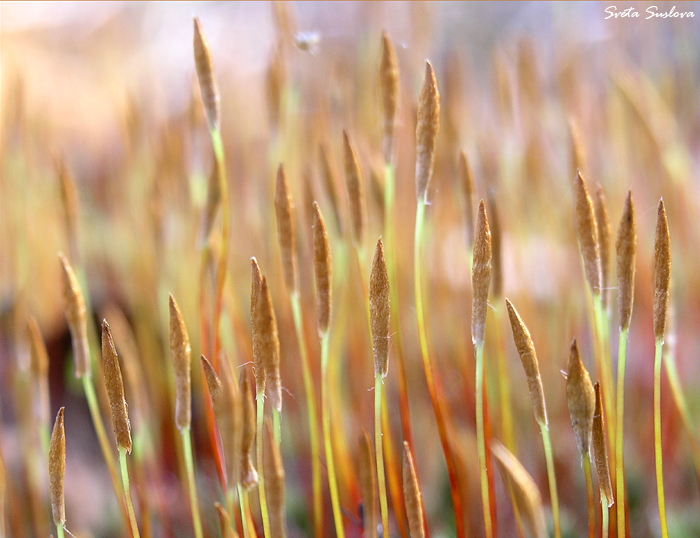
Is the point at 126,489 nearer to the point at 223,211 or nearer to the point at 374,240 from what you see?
the point at 223,211

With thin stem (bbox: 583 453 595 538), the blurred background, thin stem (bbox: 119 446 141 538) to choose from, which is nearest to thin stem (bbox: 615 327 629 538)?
thin stem (bbox: 583 453 595 538)

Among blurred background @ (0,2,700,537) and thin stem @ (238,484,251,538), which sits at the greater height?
blurred background @ (0,2,700,537)

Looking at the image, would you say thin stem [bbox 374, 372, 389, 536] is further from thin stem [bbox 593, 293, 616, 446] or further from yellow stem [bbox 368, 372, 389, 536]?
thin stem [bbox 593, 293, 616, 446]

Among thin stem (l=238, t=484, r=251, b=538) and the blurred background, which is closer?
thin stem (l=238, t=484, r=251, b=538)

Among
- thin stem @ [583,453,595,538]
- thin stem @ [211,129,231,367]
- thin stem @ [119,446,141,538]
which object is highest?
thin stem @ [211,129,231,367]

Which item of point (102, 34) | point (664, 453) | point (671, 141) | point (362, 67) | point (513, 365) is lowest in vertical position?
point (664, 453)

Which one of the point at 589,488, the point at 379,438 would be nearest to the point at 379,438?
the point at 379,438

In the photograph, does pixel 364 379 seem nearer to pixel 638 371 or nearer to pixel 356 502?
pixel 356 502

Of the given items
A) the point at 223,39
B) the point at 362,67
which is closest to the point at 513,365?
the point at 362,67
